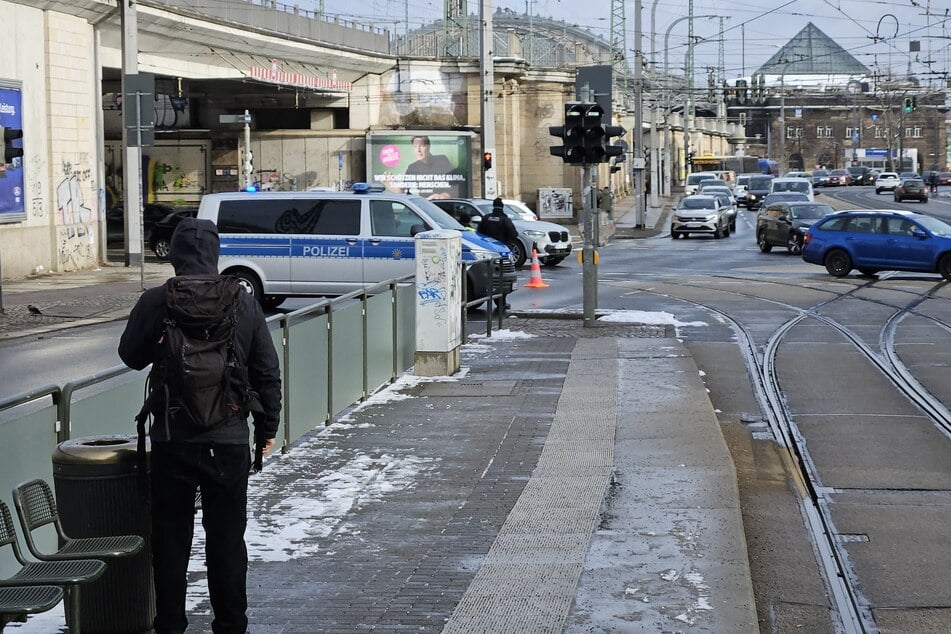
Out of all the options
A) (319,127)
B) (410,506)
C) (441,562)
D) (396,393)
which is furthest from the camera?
(319,127)

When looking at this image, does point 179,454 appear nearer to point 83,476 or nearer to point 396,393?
point 83,476

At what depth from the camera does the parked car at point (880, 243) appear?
28453mm

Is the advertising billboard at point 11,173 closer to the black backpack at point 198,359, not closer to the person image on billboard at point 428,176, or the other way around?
the person image on billboard at point 428,176

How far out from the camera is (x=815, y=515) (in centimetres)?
859

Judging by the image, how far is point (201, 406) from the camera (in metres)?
5.14

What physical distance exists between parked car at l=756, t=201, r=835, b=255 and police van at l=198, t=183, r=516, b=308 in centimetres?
1940

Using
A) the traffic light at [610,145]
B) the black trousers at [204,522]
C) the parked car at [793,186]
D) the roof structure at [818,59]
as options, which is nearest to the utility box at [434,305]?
the traffic light at [610,145]

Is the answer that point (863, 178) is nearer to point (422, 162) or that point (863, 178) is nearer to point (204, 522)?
point (422, 162)

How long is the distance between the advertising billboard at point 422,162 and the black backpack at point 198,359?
151 feet

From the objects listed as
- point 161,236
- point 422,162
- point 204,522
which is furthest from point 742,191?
point 204,522

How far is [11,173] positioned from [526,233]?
1213cm

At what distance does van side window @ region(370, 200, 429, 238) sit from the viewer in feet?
69.6

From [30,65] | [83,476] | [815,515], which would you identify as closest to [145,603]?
[83,476]

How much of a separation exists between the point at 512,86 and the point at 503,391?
46280mm
